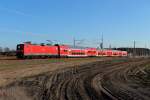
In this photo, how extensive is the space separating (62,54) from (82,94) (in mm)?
50582

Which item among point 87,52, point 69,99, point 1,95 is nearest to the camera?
point 69,99

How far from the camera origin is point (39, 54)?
2248 inches

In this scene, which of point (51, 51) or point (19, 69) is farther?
point (51, 51)

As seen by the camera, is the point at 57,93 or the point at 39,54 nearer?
the point at 57,93

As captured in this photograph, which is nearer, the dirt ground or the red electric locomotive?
the dirt ground

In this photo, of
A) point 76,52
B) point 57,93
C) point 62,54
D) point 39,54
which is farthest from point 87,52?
point 57,93

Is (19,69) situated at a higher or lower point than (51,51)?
lower

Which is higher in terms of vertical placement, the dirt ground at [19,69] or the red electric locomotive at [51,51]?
the red electric locomotive at [51,51]

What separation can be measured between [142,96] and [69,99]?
13.0 ft

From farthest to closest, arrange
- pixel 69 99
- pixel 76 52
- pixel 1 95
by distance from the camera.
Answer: pixel 76 52
pixel 1 95
pixel 69 99

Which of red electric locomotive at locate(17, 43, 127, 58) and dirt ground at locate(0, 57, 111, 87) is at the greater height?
red electric locomotive at locate(17, 43, 127, 58)

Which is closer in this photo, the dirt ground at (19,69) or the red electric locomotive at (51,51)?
the dirt ground at (19,69)

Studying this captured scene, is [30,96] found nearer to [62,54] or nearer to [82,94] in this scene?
[82,94]

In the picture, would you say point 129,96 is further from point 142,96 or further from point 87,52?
point 87,52
